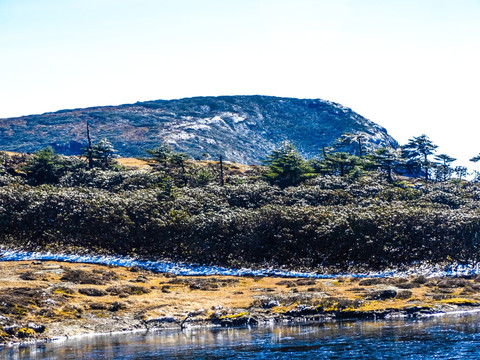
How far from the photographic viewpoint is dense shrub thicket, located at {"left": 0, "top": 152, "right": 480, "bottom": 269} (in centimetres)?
4816

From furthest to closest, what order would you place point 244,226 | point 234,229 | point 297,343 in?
1. point 234,229
2. point 244,226
3. point 297,343

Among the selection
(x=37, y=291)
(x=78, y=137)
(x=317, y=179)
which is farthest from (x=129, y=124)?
(x=37, y=291)

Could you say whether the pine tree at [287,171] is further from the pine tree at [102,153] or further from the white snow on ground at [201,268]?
the white snow on ground at [201,268]

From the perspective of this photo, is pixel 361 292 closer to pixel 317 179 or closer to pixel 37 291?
pixel 37 291

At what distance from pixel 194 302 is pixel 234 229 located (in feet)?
54.2

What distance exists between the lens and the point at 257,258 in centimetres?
5044

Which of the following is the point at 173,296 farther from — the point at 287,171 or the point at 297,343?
the point at 287,171

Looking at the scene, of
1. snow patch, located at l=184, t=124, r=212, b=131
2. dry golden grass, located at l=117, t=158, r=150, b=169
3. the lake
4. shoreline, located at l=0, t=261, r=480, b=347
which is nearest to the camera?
the lake

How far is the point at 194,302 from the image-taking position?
1419 inches

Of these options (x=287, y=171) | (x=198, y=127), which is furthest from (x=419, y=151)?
(x=198, y=127)

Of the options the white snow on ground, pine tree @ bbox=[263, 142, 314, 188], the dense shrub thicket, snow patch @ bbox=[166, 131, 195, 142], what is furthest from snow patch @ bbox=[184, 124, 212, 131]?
the white snow on ground

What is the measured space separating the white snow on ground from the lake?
50.2 ft

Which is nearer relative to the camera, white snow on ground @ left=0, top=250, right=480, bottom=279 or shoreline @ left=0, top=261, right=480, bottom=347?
shoreline @ left=0, top=261, right=480, bottom=347

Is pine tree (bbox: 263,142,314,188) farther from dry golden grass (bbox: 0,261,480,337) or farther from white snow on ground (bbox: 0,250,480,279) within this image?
dry golden grass (bbox: 0,261,480,337)
